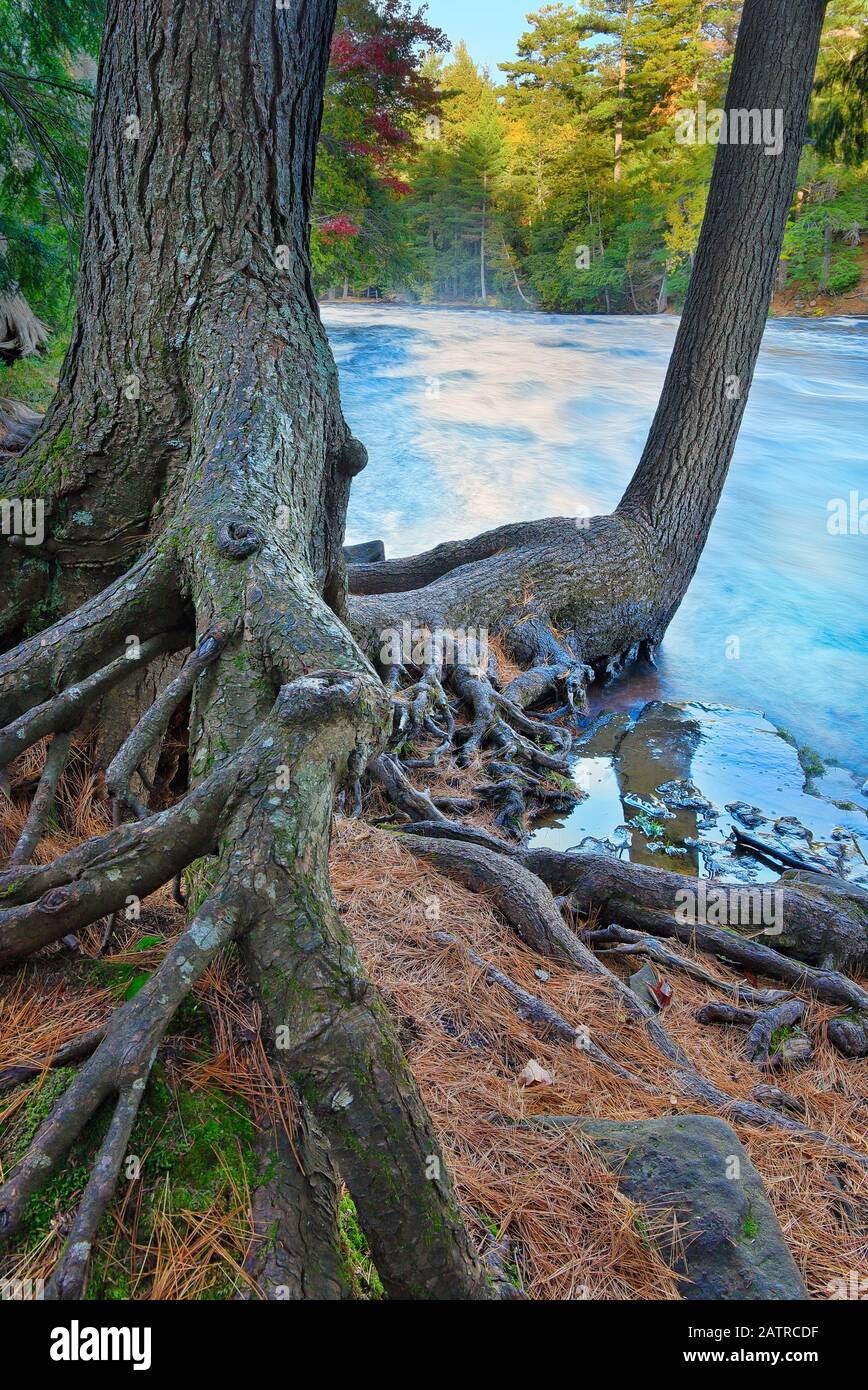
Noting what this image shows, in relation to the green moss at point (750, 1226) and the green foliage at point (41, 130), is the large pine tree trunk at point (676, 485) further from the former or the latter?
the green moss at point (750, 1226)

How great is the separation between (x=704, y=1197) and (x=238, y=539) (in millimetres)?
1873

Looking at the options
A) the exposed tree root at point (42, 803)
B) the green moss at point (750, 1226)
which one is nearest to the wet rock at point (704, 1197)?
the green moss at point (750, 1226)

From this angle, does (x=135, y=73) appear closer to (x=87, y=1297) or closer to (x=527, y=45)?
(x=87, y=1297)

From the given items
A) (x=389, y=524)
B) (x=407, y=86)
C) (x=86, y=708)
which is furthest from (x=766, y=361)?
(x=86, y=708)

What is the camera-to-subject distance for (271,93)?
279 centimetres

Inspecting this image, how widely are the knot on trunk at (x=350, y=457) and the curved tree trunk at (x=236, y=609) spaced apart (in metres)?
0.01

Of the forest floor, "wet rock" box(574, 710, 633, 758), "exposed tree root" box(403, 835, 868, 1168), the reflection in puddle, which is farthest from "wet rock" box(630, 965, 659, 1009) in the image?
"wet rock" box(574, 710, 633, 758)

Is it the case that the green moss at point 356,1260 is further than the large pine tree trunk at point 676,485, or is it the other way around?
the large pine tree trunk at point 676,485

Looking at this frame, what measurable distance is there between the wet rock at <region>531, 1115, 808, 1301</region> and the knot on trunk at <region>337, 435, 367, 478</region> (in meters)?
2.36

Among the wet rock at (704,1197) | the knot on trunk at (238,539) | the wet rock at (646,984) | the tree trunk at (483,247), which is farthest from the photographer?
the tree trunk at (483,247)

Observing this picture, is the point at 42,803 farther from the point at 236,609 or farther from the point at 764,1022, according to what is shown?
the point at 764,1022

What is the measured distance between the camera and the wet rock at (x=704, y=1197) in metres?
1.62

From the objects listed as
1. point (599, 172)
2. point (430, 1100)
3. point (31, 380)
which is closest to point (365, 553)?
point (31, 380)

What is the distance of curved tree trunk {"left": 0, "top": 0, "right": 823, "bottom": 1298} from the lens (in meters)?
1.31
